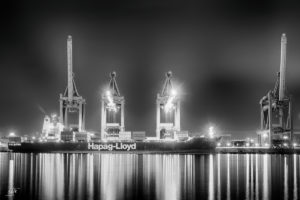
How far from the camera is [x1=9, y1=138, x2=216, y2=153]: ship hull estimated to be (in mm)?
81375

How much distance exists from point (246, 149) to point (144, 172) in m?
60.7

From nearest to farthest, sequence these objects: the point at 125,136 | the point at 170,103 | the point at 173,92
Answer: the point at 125,136 < the point at 173,92 < the point at 170,103

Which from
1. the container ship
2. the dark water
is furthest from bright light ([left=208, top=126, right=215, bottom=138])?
the dark water

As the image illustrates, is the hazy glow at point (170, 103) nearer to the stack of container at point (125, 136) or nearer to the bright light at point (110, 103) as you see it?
the bright light at point (110, 103)

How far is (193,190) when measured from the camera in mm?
30594

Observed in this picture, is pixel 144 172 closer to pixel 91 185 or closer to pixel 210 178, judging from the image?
pixel 210 178

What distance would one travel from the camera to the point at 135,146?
273 feet

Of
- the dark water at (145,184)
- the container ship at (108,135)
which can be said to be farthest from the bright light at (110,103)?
the dark water at (145,184)

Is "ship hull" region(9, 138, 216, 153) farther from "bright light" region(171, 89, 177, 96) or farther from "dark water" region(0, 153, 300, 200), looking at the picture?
"dark water" region(0, 153, 300, 200)

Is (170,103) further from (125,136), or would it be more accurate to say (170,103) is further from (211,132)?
(125,136)

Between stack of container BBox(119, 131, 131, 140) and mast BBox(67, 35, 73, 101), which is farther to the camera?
mast BBox(67, 35, 73, 101)

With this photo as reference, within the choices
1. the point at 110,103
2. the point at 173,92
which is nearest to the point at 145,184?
the point at 173,92

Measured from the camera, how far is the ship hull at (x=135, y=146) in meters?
81.4

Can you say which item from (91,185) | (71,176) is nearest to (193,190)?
(91,185)
